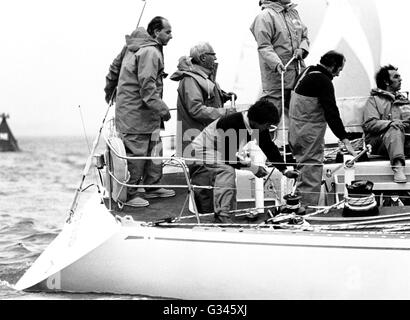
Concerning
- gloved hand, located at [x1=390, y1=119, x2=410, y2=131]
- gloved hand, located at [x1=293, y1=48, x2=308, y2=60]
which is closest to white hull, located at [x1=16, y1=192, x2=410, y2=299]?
gloved hand, located at [x1=390, y1=119, x2=410, y2=131]

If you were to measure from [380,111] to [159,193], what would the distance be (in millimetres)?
2061

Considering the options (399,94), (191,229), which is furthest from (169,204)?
(399,94)

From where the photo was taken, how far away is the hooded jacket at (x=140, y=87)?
366 inches

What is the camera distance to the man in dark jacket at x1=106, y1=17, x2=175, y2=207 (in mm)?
9297

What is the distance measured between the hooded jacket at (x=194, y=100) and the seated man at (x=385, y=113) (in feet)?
3.99

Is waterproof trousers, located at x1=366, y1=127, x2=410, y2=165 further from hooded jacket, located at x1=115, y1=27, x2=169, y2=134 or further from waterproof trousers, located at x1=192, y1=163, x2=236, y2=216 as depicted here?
hooded jacket, located at x1=115, y1=27, x2=169, y2=134

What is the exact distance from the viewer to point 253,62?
11.6 meters

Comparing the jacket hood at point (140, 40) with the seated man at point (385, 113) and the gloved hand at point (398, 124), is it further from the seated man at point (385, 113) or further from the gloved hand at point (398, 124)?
the gloved hand at point (398, 124)

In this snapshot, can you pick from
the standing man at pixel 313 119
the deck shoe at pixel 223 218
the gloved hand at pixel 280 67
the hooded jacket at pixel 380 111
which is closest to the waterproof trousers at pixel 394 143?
the hooded jacket at pixel 380 111

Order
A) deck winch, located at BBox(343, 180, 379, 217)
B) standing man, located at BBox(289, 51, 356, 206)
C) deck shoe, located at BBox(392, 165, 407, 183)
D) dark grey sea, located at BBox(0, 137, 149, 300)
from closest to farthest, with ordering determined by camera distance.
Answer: deck winch, located at BBox(343, 180, 379, 217)
standing man, located at BBox(289, 51, 356, 206)
deck shoe, located at BBox(392, 165, 407, 183)
dark grey sea, located at BBox(0, 137, 149, 300)

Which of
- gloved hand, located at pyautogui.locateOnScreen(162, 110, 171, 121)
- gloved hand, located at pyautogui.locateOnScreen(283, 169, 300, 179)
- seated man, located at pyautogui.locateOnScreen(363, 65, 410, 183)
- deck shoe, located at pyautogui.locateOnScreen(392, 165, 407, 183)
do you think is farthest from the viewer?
gloved hand, located at pyautogui.locateOnScreen(162, 110, 171, 121)
